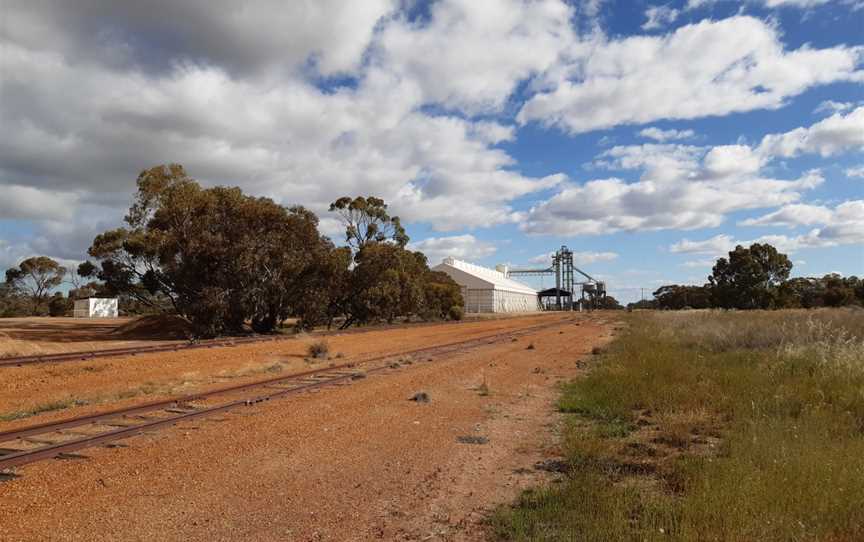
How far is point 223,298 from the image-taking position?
114ft

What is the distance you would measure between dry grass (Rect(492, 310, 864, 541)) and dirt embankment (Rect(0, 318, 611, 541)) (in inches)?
32.6

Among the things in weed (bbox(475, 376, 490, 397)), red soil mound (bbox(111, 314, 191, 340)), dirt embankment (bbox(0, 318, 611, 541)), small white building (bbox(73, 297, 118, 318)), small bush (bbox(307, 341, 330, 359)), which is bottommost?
dirt embankment (bbox(0, 318, 611, 541))

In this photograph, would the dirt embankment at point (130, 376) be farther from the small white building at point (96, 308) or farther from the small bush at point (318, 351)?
the small white building at point (96, 308)

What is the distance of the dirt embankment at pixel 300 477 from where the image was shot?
5.83 metres

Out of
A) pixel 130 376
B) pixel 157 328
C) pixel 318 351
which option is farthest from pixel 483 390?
pixel 157 328

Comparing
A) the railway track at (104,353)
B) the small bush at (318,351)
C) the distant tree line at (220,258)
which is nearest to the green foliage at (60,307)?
the distant tree line at (220,258)

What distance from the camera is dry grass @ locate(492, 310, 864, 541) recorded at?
539 cm

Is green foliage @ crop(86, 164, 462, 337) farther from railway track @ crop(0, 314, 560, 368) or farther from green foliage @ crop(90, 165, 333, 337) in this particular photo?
railway track @ crop(0, 314, 560, 368)

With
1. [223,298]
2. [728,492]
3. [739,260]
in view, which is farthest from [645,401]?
[739,260]

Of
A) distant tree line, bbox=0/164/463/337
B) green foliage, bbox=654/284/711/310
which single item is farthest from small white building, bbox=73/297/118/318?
green foliage, bbox=654/284/711/310

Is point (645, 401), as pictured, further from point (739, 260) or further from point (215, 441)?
point (739, 260)

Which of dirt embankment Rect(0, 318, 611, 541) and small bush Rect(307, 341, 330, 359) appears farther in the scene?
small bush Rect(307, 341, 330, 359)

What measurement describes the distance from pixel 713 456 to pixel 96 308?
279ft

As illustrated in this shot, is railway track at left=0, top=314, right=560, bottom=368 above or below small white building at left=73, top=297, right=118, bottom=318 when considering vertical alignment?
below
